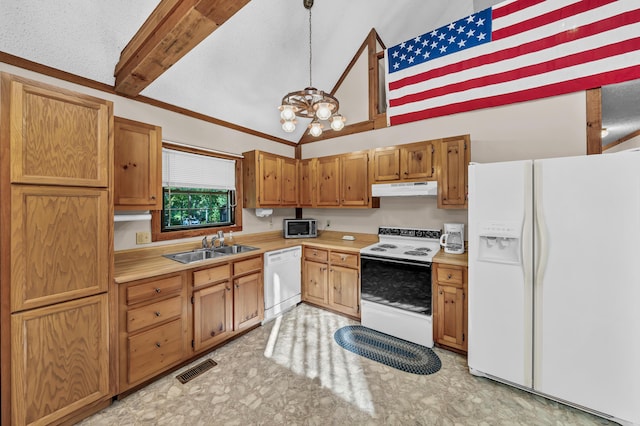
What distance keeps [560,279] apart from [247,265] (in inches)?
110

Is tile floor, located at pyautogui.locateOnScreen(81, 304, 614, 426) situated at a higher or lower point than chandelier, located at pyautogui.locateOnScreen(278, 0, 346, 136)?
lower

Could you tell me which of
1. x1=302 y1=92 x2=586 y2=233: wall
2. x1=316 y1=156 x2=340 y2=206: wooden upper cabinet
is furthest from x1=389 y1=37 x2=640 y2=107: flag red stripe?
x1=316 y1=156 x2=340 y2=206: wooden upper cabinet

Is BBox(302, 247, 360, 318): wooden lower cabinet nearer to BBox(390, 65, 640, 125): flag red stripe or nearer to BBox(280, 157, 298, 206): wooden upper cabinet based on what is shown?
BBox(280, 157, 298, 206): wooden upper cabinet

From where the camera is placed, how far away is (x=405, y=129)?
11.3ft

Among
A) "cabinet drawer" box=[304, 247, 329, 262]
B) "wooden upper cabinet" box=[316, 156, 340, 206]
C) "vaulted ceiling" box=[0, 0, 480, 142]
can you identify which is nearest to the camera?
"vaulted ceiling" box=[0, 0, 480, 142]

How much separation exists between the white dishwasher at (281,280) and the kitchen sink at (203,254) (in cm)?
34

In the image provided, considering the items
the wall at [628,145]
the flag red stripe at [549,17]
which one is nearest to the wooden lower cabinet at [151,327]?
the flag red stripe at [549,17]

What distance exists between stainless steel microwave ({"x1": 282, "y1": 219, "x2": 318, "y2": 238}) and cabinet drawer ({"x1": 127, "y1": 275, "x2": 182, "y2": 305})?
6.04ft

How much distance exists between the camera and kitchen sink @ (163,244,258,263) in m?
2.75

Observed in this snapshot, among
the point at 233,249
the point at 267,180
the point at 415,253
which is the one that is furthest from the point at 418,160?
the point at 233,249

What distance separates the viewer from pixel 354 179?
11.6 ft

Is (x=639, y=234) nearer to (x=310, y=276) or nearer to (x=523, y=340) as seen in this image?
(x=523, y=340)

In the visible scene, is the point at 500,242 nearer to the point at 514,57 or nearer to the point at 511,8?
the point at 514,57

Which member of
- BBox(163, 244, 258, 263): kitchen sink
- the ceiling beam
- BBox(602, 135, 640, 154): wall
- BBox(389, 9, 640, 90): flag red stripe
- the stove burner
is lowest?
BBox(163, 244, 258, 263): kitchen sink
